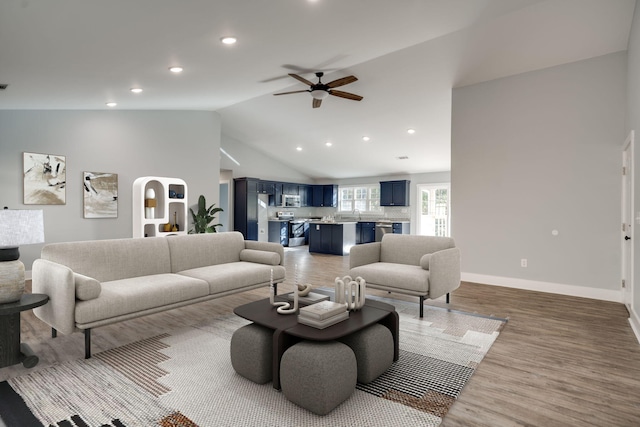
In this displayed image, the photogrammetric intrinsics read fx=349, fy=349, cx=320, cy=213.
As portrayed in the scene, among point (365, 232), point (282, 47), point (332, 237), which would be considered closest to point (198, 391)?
point (282, 47)

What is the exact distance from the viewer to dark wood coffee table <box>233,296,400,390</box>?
2057 mm

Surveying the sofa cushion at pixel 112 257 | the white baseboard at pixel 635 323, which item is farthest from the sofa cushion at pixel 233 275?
the white baseboard at pixel 635 323

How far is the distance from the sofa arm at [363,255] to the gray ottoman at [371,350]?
1869 millimetres

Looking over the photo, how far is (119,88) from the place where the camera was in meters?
4.42

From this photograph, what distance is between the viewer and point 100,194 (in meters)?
5.69

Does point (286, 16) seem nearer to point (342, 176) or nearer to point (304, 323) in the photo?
point (304, 323)

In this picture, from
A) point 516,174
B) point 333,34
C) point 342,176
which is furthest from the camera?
point 342,176

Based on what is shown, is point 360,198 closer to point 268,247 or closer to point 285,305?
point 268,247

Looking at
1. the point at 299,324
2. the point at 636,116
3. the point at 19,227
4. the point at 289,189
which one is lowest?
the point at 299,324

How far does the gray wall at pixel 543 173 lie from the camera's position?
4273 mm

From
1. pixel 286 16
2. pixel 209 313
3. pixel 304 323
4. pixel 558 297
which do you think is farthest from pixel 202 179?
pixel 558 297

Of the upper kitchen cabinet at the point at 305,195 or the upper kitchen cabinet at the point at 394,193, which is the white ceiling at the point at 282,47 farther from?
the upper kitchen cabinet at the point at 305,195

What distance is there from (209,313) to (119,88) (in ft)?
10.1

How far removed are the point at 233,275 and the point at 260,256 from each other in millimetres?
642
